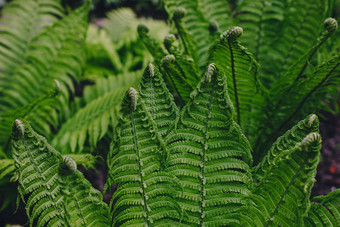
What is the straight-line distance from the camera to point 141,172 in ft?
3.79

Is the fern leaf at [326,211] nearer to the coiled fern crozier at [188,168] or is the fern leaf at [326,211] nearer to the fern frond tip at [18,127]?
the coiled fern crozier at [188,168]

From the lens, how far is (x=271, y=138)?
1.71 metres

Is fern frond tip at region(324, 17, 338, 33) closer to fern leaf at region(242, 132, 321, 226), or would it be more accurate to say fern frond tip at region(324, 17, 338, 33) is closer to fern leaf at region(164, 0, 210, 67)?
fern leaf at region(242, 132, 321, 226)

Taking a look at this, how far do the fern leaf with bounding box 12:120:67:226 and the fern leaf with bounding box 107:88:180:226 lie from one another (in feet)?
0.64

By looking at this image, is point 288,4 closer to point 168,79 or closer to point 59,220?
point 168,79

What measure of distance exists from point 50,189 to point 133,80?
3.61ft

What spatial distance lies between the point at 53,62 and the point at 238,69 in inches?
53.3

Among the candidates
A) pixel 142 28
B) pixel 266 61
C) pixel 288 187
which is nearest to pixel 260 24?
pixel 266 61

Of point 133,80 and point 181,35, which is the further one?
point 133,80

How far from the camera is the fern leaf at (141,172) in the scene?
1139 millimetres

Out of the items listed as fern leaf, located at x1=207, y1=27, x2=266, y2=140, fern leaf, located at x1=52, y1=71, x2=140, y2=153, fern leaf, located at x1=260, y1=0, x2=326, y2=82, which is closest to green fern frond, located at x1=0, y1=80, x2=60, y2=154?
fern leaf, located at x1=52, y1=71, x2=140, y2=153

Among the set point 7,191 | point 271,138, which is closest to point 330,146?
point 271,138

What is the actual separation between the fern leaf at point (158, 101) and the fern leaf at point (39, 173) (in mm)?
393

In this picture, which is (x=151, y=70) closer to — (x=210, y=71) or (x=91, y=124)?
(x=210, y=71)
